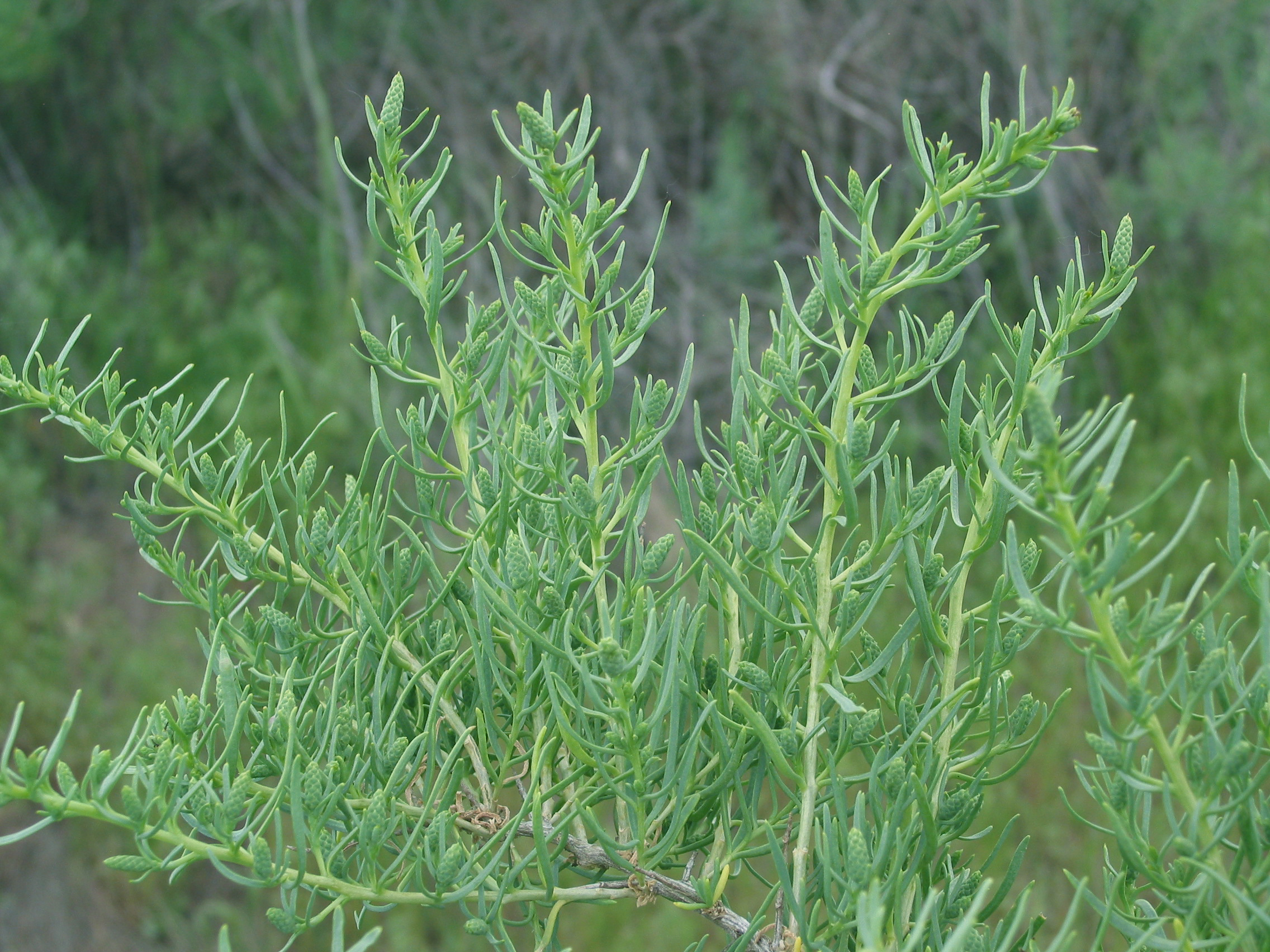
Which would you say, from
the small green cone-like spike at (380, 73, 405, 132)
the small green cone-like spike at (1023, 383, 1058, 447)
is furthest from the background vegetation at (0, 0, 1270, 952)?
the small green cone-like spike at (1023, 383, 1058, 447)

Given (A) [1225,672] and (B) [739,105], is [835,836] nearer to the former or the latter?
(A) [1225,672]

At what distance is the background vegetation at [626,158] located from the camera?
6.84 feet

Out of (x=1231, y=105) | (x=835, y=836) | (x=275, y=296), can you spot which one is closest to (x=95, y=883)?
(x=275, y=296)

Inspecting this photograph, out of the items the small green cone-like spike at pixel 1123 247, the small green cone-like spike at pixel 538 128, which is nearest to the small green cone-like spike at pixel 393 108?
the small green cone-like spike at pixel 538 128

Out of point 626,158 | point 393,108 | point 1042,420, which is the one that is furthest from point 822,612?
point 626,158

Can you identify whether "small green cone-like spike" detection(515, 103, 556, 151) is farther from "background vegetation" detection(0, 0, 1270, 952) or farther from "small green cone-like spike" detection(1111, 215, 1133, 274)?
"background vegetation" detection(0, 0, 1270, 952)

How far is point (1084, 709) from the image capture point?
184cm

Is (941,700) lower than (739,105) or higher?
higher

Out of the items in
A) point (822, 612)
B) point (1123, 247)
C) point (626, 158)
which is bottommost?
point (626, 158)

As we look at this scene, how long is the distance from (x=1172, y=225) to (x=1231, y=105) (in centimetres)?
37

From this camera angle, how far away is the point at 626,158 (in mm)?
2104

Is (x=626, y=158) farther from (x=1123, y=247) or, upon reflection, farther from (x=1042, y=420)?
(x=1042, y=420)

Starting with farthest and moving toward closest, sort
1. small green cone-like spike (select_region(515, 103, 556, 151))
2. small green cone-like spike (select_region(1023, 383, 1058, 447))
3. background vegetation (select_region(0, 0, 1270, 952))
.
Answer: background vegetation (select_region(0, 0, 1270, 952))
small green cone-like spike (select_region(515, 103, 556, 151))
small green cone-like spike (select_region(1023, 383, 1058, 447))

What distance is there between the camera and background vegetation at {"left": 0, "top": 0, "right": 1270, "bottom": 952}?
6.84 feet
